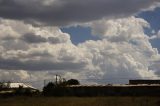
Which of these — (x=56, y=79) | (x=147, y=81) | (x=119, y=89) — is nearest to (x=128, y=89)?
(x=119, y=89)

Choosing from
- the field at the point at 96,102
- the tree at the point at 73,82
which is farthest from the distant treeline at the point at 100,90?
the field at the point at 96,102

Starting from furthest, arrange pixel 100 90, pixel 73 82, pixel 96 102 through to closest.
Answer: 1. pixel 73 82
2. pixel 100 90
3. pixel 96 102

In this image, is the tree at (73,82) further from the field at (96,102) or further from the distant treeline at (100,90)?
the field at (96,102)

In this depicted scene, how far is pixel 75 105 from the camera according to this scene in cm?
4619

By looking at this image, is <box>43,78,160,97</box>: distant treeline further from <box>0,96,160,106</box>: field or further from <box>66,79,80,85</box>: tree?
<box>0,96,160,106</box>: field

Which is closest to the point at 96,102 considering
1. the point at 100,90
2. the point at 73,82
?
the point at 100,90

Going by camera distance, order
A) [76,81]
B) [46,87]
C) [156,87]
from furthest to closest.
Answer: [76,81] → [46,87] → [156,87]

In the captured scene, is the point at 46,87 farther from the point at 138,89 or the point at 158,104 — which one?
the point at 158,104

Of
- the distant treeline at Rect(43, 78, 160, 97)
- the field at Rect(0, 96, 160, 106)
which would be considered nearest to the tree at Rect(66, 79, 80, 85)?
the distant treeline at Rect(43, 78, 160, 97)

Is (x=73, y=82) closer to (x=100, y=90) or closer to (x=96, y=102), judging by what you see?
(x=100, y=90)

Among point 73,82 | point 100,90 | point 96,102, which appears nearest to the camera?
point 96,102

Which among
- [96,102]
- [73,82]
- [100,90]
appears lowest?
[96,102]

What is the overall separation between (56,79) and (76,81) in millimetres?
10539

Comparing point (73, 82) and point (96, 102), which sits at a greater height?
point (73, 82)
